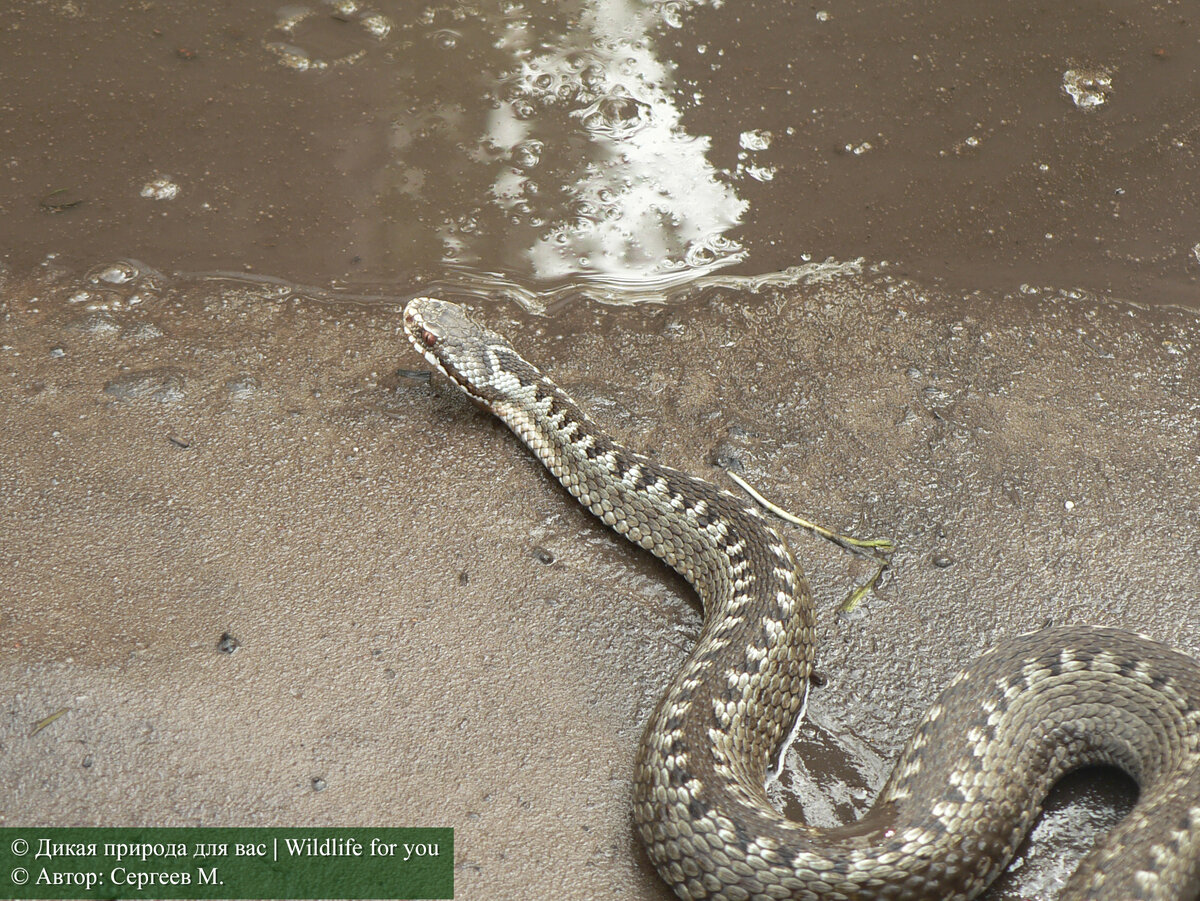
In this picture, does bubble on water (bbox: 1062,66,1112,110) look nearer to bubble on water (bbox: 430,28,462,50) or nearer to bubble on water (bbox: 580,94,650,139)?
bubble on water (bbox: 580,94,650,139)

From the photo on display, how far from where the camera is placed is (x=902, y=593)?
17.4 ft

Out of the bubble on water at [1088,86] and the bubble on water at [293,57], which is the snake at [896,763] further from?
the bubble on water at [1088,86]

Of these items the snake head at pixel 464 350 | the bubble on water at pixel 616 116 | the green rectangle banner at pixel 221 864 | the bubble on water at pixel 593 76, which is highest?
the bubble on water at pixel 593 76

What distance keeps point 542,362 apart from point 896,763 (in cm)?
317

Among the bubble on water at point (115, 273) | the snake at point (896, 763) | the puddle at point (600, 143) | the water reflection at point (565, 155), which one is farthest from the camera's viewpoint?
the water reflection at point (565, 155)

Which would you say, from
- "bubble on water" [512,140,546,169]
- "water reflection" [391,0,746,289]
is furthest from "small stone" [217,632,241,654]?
"bubble on water" [512,140,546,169]

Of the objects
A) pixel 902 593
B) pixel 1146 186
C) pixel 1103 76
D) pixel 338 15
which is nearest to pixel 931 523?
pixel 902 593

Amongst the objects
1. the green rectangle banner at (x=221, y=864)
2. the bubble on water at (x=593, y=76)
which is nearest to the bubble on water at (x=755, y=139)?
the bubble on water at (x=593, y=76)

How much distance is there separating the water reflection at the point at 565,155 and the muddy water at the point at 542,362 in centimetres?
3

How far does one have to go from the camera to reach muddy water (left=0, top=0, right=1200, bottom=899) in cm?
464

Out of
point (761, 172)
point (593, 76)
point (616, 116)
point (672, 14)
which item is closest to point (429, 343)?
point (616, 116)

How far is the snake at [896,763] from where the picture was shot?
4043 mm

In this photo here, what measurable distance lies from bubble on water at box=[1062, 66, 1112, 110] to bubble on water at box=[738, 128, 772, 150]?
250 cm

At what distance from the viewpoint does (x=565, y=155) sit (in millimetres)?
7547
